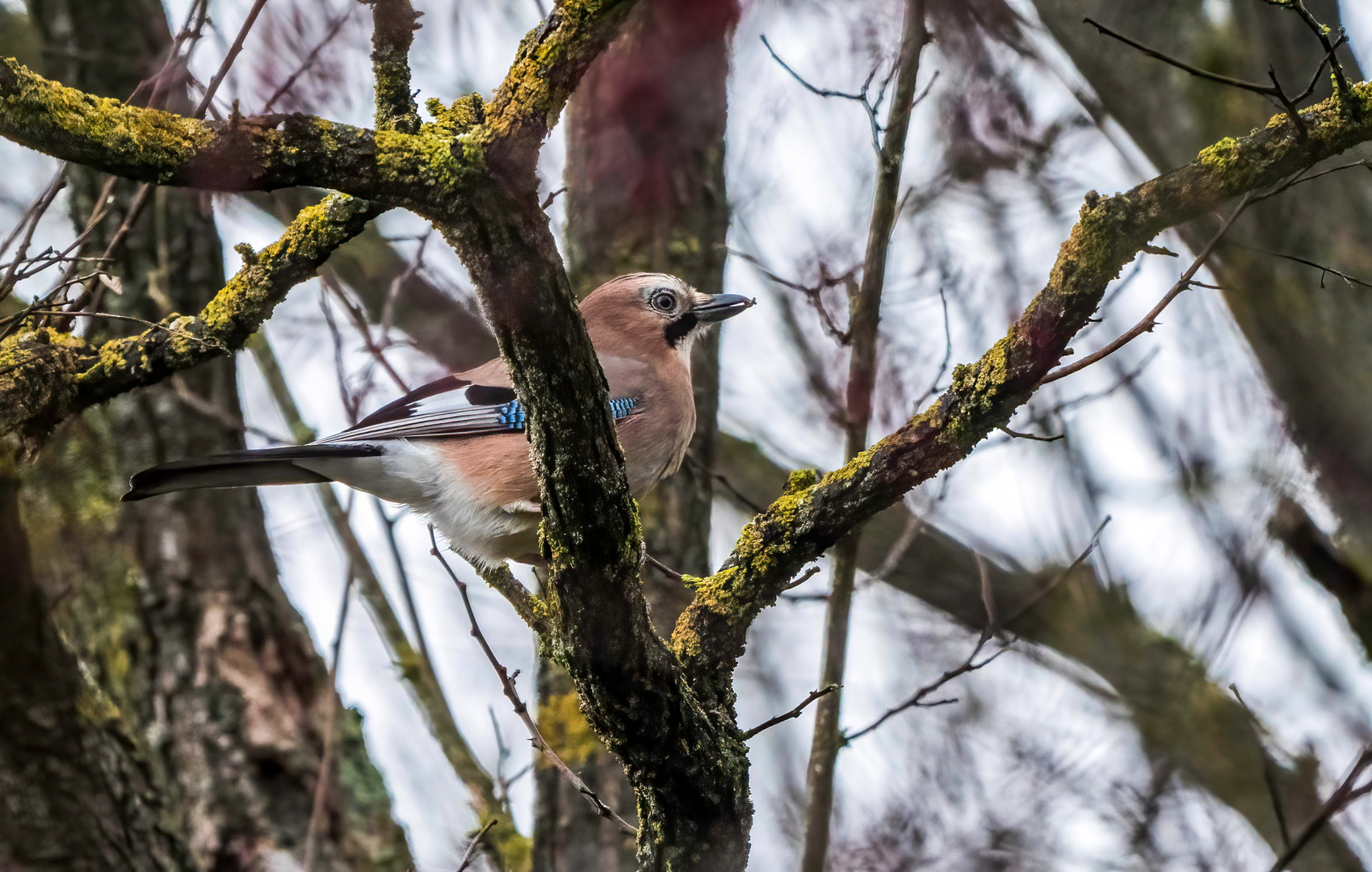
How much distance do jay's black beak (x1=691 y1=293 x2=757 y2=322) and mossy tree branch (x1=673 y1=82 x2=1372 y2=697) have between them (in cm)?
234

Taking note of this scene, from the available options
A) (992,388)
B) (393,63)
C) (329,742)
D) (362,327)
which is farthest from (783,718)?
(362,327)

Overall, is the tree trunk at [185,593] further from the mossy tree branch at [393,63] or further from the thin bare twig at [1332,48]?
the thin bare twig at [1332,48]

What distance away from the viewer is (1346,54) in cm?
552

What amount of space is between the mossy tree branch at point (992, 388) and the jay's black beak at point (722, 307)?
2.34 m

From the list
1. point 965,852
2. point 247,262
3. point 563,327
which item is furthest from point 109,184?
point 965,852

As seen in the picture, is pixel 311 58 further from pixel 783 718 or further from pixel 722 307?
pixel 783 718

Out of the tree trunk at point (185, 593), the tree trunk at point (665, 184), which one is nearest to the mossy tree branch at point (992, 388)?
the tree trunk at point (665, 184)

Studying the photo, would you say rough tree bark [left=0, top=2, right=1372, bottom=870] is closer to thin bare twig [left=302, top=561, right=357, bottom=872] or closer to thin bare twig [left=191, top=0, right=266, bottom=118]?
thin bare twig [left=191, top=0, right=266, bottom=118]

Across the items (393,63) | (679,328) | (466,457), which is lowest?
(393,63)

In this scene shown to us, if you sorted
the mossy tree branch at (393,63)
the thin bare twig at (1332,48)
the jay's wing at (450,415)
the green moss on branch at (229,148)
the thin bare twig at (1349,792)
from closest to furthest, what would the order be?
the green moss on branch at (229,148), the mossy tree branch at (393,63), the thin bare twig at (1332,48), the thin bare twig at (1349,792), the jay's wing at (450,415)

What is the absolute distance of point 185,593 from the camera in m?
6.35

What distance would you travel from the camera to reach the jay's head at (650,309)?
5863mm

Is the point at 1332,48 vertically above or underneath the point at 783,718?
above

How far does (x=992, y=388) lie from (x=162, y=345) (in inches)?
100.0
